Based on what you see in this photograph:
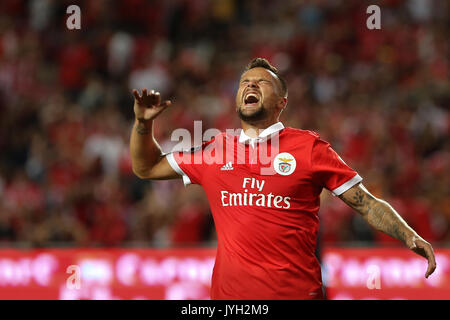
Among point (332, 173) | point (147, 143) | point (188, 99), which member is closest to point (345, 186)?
point (332, 173)

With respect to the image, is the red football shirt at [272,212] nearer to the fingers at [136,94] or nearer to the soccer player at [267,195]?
the soccer player at [267,195]

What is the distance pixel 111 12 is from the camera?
41.2 feet

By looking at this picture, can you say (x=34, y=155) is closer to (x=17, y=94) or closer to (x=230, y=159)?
(x=17, y=94)

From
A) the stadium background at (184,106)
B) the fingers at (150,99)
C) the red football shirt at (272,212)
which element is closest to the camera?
the red football shirt at (272,212)

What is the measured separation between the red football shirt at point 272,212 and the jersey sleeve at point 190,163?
3.9 inches

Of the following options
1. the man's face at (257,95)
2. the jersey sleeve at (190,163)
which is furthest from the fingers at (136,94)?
the man's face at (257,95)

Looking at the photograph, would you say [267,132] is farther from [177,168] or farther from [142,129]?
[142,129]

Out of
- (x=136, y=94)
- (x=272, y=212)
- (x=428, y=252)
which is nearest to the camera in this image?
(x=428, y=252)

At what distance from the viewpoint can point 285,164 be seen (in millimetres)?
3854

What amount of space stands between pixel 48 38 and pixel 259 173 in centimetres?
920

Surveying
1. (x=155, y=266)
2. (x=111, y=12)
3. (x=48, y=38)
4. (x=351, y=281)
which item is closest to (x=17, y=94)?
(x=48, y=38)

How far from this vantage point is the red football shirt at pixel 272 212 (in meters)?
3.73

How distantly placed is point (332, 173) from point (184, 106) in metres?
6.95

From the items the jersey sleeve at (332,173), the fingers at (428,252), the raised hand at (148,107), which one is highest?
the raised hand at (148,107)
